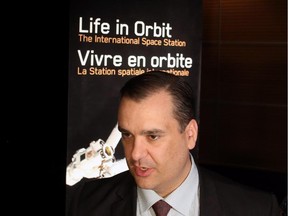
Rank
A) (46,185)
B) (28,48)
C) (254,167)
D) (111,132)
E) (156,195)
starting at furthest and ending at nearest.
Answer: (254,167) < (46,185) < (28,48) < (111,132) < (156,195)

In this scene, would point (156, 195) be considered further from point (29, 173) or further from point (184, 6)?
point (29, 173)

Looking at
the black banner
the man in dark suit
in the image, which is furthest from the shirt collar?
the black banner

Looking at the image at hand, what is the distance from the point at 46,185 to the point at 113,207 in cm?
279

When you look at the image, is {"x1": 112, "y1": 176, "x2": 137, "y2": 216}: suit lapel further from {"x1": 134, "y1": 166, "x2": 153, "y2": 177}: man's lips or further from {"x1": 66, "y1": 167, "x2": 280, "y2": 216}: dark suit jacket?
{"x1": 134, "y1": 166, "x2": 153, "y2": 177}: man's lips

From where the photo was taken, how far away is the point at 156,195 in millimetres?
1209

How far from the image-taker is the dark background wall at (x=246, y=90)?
602 cm

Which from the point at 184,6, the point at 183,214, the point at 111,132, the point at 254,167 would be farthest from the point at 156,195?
the point at 254,167

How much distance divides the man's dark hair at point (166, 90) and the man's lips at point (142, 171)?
0.12 meters

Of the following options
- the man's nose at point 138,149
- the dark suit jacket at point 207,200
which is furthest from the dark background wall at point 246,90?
the man's nose at point 138,149

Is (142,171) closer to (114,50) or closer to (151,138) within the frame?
(151,138)

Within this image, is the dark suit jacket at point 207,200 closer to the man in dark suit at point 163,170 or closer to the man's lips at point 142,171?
the man in dark suit at point 163,170

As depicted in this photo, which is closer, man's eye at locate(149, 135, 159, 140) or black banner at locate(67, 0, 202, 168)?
man's eye at locate(149, 135, 159, 140)

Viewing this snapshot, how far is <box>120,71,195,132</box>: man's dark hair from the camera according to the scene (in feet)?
3.69

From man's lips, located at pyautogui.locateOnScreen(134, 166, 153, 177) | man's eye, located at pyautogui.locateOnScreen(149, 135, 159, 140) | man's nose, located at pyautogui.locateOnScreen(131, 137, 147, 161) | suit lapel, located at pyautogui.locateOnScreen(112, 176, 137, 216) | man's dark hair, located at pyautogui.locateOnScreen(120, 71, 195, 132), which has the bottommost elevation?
suit lapel, located at pyautogui.locateOnScreen(112, 176, 137, 216)
